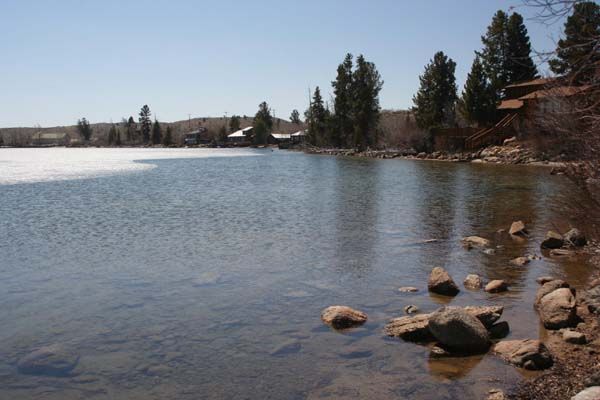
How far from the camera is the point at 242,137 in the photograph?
164375 millimetres

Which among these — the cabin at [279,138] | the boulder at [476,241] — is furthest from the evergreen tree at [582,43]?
the cabin at [279,138]

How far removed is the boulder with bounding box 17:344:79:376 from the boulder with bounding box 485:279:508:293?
28.1ft

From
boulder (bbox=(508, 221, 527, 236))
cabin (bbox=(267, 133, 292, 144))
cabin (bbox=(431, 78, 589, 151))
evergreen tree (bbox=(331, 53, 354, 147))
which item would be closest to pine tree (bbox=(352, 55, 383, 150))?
evergreen tree (bbox=(331, 53, 354, 147))

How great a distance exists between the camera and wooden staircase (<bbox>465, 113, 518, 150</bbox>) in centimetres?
6009

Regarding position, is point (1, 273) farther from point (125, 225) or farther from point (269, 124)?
point (269, 124)

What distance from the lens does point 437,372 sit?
7969mm

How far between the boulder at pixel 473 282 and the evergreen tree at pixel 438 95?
60.5m

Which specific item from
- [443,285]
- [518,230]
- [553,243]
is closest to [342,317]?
[443,285]

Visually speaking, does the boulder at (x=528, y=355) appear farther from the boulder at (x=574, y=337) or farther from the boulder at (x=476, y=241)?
the boulder at (x=476, y=241)

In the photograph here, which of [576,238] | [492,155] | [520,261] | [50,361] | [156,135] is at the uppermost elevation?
[156,135]

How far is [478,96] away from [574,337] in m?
58.5

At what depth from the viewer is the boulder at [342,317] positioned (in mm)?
A: 10008

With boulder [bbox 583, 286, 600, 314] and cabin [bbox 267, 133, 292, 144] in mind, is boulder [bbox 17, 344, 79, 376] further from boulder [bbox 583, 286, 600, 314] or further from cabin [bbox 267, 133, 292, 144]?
cabin [bbox 267, 133, 292, 144]

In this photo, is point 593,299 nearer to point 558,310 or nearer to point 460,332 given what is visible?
point 558,310
